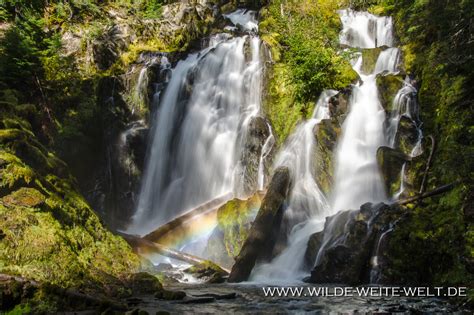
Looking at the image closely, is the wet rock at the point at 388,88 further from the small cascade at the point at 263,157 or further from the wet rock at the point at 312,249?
the wet rock at the point at 312,249

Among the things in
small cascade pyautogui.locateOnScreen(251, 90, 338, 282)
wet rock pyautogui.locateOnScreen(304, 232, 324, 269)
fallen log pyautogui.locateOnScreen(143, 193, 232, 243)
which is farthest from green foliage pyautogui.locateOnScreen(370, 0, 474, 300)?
fallen log pyautogui.locateOnScreen(143, 193, 232, 243)

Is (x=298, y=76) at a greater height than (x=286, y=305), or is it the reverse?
(x=298, y=76)

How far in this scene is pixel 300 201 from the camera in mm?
15102

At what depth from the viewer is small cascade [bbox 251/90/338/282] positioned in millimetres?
Answer: 12286

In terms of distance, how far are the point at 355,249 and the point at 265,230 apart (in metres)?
3.58

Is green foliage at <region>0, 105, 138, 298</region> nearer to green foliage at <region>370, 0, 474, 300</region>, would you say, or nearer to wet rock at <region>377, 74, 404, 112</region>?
green foliage at <region>370, 0, 474, 300</region>

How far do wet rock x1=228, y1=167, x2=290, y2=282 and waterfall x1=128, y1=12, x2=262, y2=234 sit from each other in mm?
5068

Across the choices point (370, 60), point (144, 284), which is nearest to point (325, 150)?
point (370, 60)

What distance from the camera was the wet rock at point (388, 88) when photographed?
17125 mm

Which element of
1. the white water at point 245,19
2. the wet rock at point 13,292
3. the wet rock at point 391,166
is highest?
the white water at point 245,19

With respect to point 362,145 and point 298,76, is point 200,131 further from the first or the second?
point 362,145

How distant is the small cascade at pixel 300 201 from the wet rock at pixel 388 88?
96.7 inches

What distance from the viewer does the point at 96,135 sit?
22.0 meters

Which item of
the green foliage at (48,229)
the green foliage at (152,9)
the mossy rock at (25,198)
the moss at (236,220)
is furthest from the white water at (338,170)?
the green foliage at (152,9)
